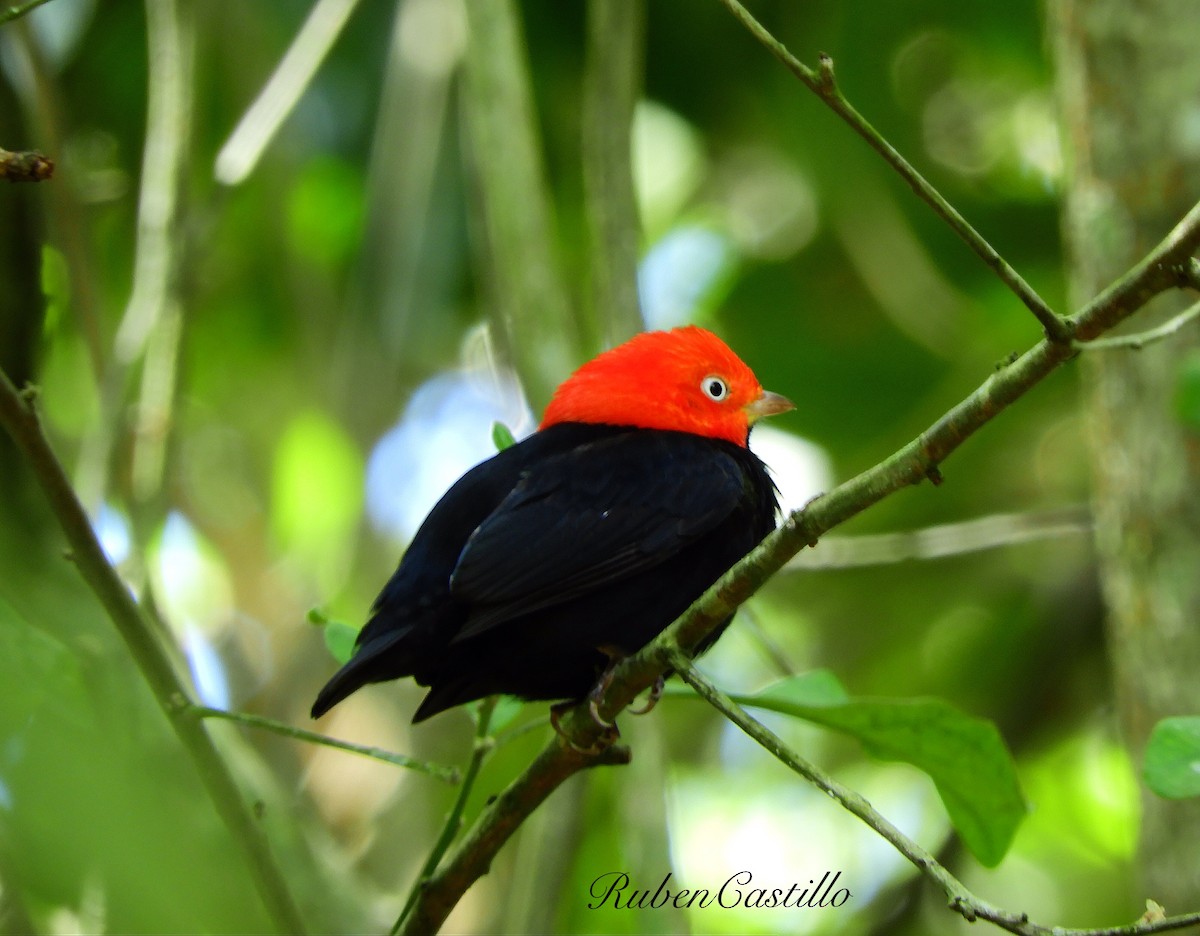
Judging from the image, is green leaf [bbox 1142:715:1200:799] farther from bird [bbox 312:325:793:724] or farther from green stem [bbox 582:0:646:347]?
green stem [bbox 582:0:646:347]

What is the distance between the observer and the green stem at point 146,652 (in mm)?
2152

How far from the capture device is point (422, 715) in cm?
344

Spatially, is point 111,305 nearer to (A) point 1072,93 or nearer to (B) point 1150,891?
(A) point 1072,93

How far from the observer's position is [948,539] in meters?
5.20

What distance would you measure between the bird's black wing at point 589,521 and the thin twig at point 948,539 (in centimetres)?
109

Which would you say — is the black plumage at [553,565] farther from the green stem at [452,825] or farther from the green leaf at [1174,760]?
the green leaf at [1174,760]

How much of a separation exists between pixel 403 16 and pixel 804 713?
382 cm

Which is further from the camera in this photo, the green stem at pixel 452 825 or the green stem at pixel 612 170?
the green stem at pixel 612 170

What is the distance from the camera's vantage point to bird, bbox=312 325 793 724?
3.36 m

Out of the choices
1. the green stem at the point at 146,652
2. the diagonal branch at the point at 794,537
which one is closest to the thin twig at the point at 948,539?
the diagonal branch at the point at 794,537

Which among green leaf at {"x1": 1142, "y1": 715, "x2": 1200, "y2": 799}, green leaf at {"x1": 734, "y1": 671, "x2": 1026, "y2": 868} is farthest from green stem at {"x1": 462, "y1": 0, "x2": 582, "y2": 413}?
green leaf at {"x1": 1142, "y1": 715, "x2": 1200, "y2": 799}

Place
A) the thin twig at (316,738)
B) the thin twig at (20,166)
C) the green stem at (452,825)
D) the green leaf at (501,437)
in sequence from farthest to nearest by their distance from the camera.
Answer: the green leaf at (501,437), the green stem at (452,825), the thin twig at (316,738), the thin twig at (20,166)

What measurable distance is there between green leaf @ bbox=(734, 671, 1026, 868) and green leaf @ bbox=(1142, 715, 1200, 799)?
2.43 ft

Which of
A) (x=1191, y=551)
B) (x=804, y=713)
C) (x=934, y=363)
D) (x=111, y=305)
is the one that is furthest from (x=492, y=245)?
(x=934, y=363)
